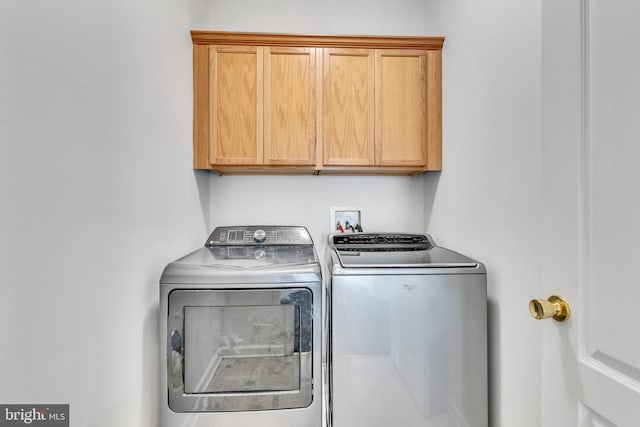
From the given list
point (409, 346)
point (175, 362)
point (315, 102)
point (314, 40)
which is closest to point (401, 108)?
point (315, 102)

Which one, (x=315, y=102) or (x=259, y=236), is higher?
(x=315, y=102)

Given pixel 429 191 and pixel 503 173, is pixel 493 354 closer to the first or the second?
pixel 503 173

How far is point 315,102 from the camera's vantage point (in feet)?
5.85

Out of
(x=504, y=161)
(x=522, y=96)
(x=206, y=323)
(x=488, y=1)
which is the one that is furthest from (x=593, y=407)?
(x=488, y=1)

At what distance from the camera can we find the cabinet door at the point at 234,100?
1.76 m

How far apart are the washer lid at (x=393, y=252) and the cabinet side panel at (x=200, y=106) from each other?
894mm

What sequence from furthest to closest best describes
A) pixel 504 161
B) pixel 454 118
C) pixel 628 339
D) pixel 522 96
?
pixel 454 118 < pixel 504 161 < pixel 522 96 < pixel 628 339

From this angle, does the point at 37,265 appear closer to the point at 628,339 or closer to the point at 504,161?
the point at 628,339

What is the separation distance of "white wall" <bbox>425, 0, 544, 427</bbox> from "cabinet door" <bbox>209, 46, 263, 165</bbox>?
1.07 meters

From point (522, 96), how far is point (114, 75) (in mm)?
1388

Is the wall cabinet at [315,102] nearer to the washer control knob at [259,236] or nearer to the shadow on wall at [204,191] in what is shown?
the shadow on wall at [204,191]

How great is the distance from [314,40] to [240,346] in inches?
63.7

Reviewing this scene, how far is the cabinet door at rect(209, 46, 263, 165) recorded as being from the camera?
1.76m

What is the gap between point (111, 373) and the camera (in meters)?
0.99
